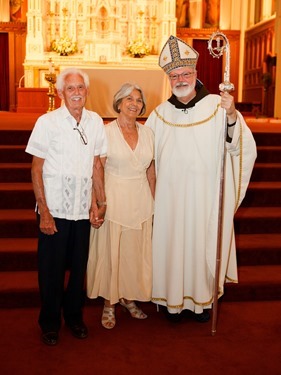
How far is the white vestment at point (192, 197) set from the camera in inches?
152

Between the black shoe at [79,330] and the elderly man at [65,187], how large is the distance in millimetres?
120

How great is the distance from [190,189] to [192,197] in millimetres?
62

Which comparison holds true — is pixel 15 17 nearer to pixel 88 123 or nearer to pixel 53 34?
pixel 53 34

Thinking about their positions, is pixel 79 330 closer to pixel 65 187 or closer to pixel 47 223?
pixel 47 223

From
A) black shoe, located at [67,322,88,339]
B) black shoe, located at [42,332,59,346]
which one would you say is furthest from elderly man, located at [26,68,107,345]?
black shoe, located at [67,322,88,339]

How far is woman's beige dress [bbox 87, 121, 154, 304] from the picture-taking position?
374 cm

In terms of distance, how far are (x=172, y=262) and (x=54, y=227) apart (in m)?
0.99

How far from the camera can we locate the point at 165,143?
3.95 m

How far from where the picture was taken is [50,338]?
140 inches

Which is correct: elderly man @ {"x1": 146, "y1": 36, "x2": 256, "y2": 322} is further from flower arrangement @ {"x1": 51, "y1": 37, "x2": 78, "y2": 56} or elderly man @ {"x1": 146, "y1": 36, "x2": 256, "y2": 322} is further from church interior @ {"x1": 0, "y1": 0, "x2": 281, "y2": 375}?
flower arrangement @ {"x1": 51, "y1": 37, "x2": 78, "y2": 56}

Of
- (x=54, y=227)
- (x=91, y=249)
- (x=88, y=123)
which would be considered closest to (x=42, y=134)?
(x=88, y=123)

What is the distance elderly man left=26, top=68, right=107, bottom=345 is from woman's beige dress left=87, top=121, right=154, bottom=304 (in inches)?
7.3

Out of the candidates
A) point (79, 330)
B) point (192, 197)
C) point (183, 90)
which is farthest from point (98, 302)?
point (183, 90)

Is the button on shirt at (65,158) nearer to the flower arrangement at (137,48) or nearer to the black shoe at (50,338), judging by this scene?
the black shoe at (50,338)
